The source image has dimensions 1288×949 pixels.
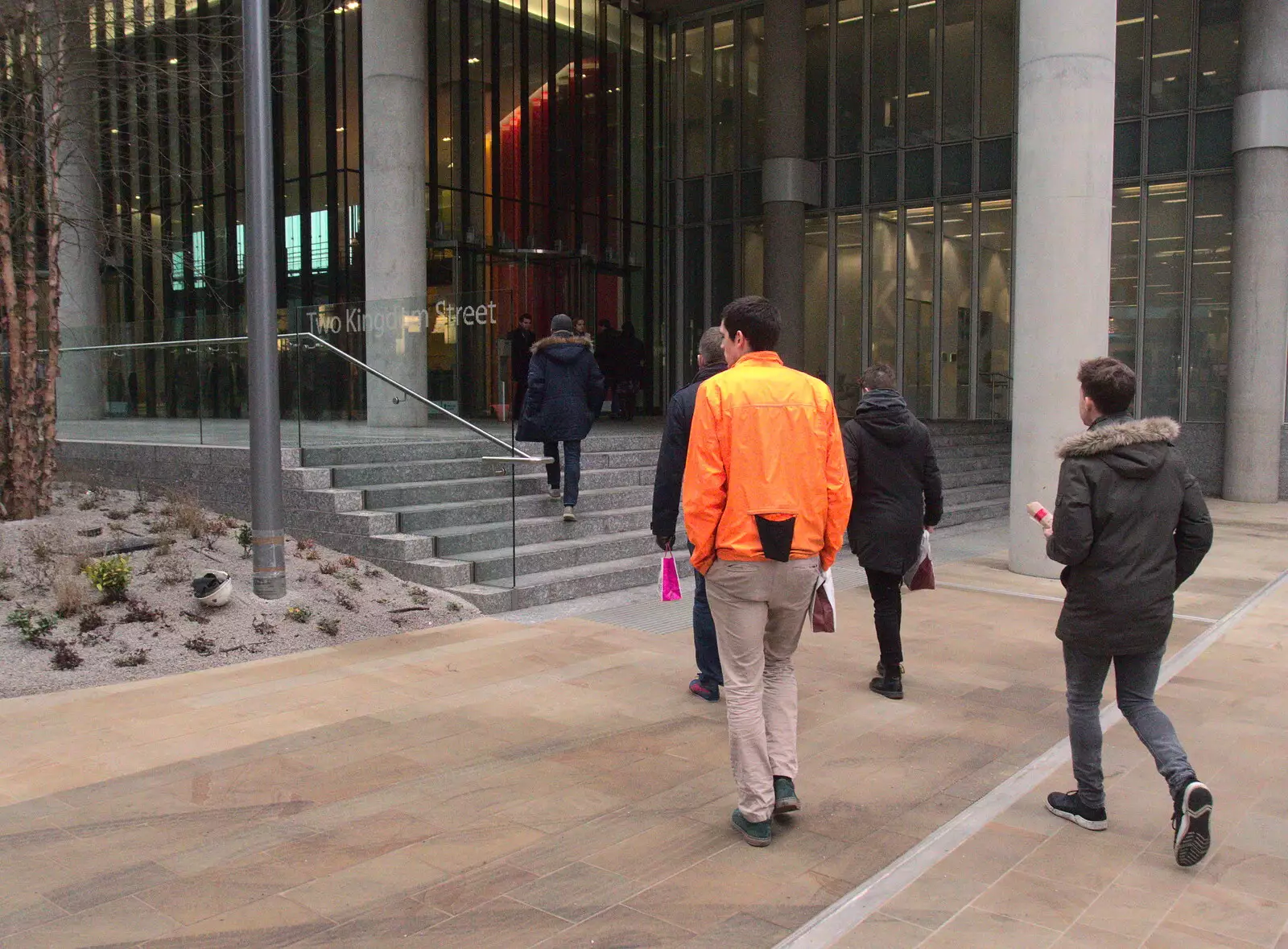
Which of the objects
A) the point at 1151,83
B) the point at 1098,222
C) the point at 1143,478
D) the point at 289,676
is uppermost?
the point at 1151,83

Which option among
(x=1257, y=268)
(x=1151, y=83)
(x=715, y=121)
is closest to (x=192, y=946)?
(x=1257, y=268)

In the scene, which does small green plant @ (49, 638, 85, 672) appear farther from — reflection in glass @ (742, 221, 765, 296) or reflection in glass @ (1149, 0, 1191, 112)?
reflection in glass @ (742, 221, 765, 296)

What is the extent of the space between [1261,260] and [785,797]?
1727cm

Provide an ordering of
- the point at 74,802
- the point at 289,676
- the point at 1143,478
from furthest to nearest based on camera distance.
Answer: the point at 289,676 → the point at 74,802 → the point at 1143,478

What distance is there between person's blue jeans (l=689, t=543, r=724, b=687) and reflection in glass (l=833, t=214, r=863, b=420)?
18518 mm

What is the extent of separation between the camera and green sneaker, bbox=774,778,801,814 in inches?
175

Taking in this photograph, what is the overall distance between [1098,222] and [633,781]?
324 inches

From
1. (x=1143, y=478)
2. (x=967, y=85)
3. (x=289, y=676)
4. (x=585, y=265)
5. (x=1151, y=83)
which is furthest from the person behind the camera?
(x=585, y=265)

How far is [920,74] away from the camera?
23.5 meters

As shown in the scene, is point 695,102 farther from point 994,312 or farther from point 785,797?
point 785,797

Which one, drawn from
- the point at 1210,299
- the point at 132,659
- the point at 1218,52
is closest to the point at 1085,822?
the point at 132,659

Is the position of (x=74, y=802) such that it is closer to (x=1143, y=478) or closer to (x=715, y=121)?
(x=1143, y=478)

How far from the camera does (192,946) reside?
3.51 m

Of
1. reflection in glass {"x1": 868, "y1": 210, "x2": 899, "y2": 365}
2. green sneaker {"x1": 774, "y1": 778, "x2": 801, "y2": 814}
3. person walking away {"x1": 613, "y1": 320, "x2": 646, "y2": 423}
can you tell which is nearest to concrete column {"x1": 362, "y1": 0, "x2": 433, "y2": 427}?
person walking away {"x1": 613, "y1": 320, "x2": 646, "y2": 423}
